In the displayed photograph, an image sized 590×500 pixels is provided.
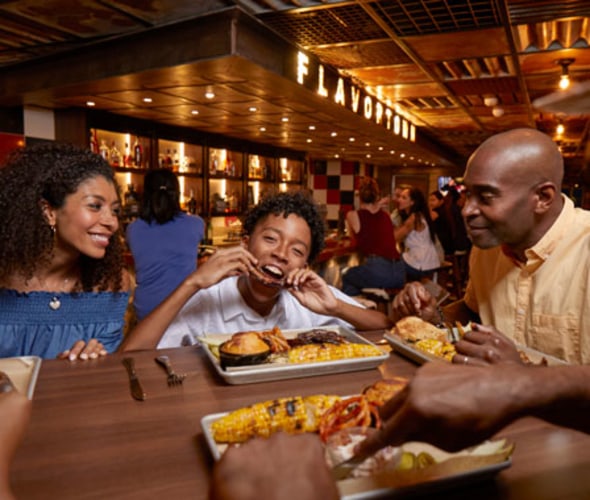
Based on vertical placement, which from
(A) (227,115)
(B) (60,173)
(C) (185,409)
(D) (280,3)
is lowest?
(C) (185,409)

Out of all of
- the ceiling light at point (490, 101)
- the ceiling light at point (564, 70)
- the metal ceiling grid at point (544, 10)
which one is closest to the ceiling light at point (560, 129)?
the ceiling light at point (490, 101)

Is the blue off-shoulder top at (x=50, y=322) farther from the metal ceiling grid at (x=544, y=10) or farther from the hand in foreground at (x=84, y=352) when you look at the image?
the metal ceiling grid at (x=544, y=10)

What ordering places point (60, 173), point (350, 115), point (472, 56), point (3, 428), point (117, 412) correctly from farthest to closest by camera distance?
point (350, 115) → point (472, 56) → point (60, 173) → point (117, 412) → point (3, 428)

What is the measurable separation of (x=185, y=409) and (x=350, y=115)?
5865 mm

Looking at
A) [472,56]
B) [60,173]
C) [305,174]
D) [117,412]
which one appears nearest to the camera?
[117,412]

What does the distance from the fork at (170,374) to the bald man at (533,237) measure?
35.6 inches

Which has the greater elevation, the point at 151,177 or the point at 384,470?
the point at 151,177

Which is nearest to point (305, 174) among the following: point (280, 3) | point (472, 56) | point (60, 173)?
point (472, 56)

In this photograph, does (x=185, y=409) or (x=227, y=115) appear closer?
(x=185, y=409)

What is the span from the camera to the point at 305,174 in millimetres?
12305

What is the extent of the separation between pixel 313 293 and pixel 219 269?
0.39m

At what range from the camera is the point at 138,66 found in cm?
433


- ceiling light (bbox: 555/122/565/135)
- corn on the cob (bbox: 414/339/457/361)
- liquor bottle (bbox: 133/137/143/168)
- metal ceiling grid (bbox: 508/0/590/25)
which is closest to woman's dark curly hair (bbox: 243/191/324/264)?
corn on the cob (bbox: 414/339/457/361)

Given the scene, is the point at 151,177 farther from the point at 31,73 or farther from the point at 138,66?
the point at 31,73
